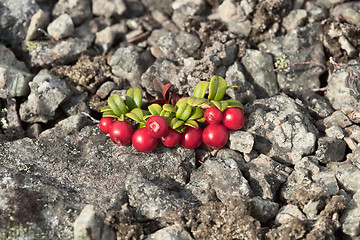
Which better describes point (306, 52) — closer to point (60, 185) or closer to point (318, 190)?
point (318, 190)

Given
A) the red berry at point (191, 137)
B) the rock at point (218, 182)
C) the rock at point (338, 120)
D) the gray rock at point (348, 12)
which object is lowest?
the rock at point (338, 120)

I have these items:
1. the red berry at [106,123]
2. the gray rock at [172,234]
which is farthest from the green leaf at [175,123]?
the gray rock at [172,234]

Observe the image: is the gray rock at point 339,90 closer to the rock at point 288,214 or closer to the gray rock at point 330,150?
the gray rock at point 330,150

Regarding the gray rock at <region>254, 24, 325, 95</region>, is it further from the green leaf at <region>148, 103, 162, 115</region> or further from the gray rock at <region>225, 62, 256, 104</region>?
the green leaf at <region>148, 103, 162, 115</region>

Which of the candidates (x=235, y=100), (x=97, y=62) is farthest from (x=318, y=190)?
(x=97, y=62)

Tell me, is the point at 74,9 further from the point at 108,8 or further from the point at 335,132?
the point at 335,132
